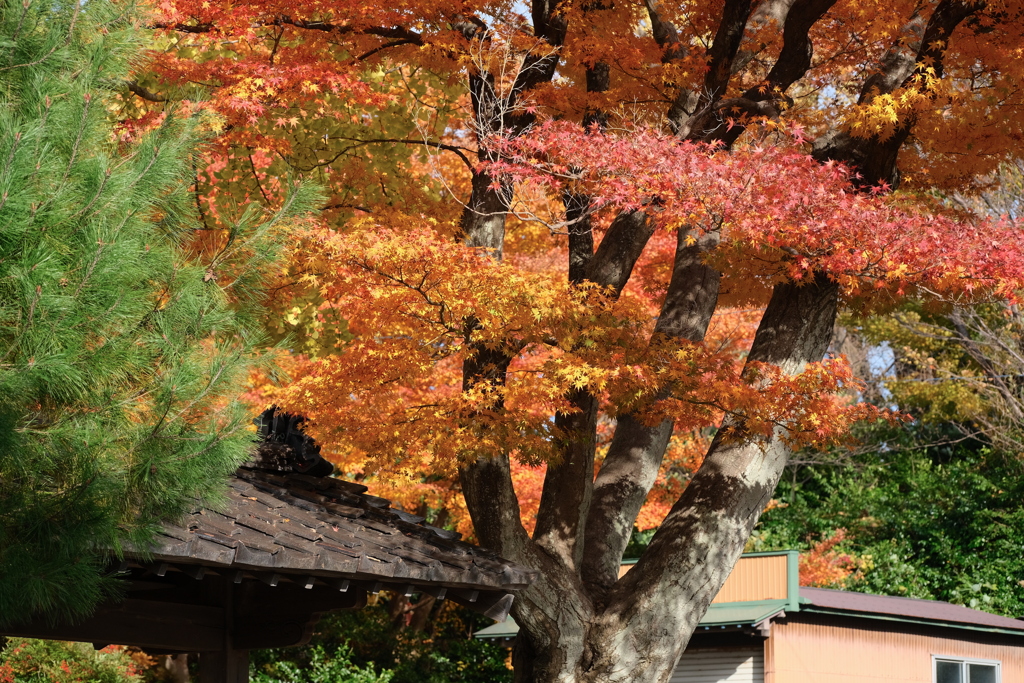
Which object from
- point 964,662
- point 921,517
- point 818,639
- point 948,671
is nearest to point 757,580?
point 818,639

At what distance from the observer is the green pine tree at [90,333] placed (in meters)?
3.61

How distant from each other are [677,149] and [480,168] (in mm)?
1828

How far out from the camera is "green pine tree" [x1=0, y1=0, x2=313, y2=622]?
361 cm

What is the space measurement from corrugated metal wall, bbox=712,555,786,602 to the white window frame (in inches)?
107

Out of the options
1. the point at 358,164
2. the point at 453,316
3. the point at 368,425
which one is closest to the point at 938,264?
the point at 453,316

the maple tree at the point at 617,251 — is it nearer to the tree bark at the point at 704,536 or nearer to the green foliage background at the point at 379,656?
the tree bark at the point at 704,536

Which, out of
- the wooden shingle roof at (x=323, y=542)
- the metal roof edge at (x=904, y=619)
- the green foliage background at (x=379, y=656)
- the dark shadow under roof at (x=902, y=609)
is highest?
the dark shadow under roof at (x=902, y=609)

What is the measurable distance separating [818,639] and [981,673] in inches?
111

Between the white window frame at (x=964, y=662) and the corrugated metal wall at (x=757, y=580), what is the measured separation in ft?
8.94

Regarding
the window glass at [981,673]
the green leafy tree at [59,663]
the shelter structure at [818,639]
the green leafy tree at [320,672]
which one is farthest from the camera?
the green leafy tree at [320,672]

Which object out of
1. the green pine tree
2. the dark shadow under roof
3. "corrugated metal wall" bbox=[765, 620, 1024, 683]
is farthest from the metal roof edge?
the green pine tree

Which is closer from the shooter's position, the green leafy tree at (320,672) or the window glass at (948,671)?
the window glass at (948,671)

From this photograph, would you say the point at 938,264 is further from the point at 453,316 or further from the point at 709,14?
the point at 709,14

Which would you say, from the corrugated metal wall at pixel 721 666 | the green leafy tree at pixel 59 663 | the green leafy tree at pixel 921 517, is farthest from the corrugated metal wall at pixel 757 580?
the green leafy tree at pixel 59 663
